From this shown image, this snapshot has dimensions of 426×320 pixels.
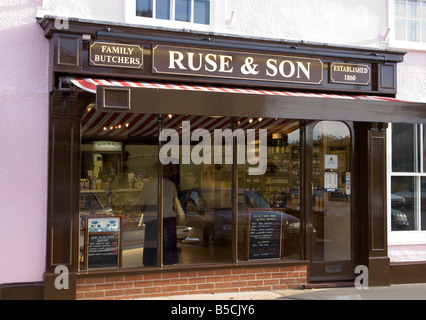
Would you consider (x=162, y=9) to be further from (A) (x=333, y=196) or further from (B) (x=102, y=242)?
(A) (x=333, y=196)

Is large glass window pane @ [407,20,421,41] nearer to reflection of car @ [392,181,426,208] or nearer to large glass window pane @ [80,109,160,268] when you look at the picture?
reflection of car @ [392,181,426,208]

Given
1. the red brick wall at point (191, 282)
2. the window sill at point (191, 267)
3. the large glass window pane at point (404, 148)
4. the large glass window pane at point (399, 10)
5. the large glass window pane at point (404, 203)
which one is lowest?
the red brick wall at point (191, 282)

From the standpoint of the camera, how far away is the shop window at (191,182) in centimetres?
703

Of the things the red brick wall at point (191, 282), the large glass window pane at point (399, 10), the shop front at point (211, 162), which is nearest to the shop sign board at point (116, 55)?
the shop front at point (211, 162)

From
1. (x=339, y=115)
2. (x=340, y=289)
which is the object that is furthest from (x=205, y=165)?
(x=340, y=289)

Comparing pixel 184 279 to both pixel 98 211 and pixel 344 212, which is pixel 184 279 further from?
pixel 344 212

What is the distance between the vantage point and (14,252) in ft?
20.8

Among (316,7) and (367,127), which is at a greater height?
(316,7)

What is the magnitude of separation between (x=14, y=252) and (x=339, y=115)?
14.7 ft

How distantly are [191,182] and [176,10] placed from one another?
2.56 metres

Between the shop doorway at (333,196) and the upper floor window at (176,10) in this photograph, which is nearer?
the upper floor window at (176,10)

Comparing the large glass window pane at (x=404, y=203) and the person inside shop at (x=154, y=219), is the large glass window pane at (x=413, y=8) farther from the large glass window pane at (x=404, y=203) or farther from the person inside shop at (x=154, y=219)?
the person inside shop at (x=154, y=219)

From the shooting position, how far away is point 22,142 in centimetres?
641

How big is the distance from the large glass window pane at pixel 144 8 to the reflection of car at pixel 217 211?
104 inches
